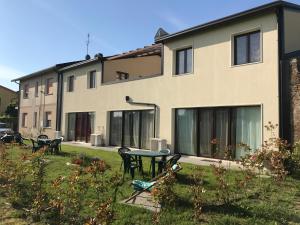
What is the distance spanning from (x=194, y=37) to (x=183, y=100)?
9.76 feet

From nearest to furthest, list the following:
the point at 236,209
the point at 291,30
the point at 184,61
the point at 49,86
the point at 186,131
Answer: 1. the point at 236,209
2. the point at 291,30
3. the point at 186,131
4. the point at 184,61
5. the point at 49,86

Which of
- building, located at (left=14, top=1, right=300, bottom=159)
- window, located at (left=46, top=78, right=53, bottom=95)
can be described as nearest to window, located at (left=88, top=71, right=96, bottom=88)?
building, located at (left=14, top=1, right=300, bottom=159)

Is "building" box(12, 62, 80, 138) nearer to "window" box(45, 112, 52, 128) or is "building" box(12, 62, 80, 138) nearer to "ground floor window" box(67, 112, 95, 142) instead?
"window" box(45, 112, 52, 128)

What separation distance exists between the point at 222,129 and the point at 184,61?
4119 mm

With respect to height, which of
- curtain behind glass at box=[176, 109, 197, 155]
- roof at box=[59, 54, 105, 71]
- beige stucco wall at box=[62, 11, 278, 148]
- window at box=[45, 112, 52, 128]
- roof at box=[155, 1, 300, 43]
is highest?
roof at box=[59, 54, 105, 71]

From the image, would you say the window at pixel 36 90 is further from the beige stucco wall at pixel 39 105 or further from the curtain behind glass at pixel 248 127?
the curtain behind glass at pixel 248 127

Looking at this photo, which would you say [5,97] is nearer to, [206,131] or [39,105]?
[39,105]

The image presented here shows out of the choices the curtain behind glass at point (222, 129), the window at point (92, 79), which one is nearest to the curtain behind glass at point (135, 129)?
the window at point (92, 79)

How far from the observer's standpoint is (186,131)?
1742cm

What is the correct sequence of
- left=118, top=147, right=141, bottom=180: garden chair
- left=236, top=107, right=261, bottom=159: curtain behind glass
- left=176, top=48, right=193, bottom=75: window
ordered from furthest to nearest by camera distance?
left=176, top=48, right=193, bottom=75: window, left=236, top=107, right=261, bottom=159: curtain behind glass, left=118, top=147, right=141, bottom=180: garden chair

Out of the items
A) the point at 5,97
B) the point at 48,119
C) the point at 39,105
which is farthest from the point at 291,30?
the point at 5,97

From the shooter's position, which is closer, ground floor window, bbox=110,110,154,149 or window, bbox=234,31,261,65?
window, bbox=234,31,261,65

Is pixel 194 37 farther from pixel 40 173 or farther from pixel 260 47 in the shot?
pixel 40 173

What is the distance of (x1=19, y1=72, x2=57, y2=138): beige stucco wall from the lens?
98.8ft
